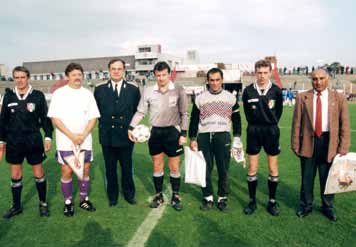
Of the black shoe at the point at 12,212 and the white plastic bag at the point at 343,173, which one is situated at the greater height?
the white plastic bag at the point at 343,173

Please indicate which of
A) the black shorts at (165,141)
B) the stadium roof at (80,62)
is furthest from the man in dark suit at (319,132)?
the stadium roof at (80,62)

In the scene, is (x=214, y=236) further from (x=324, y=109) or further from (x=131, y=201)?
(x=324, y=109)

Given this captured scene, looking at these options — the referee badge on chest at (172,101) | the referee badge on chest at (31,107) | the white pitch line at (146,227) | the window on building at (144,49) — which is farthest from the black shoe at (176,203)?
the window on building at (144,49)

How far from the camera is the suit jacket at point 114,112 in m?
4.74

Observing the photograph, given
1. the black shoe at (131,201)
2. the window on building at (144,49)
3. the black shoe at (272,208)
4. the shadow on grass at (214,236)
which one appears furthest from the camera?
the window on building at (144,49)

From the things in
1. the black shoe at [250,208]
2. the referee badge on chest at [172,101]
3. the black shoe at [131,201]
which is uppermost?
the referee badge on chest at [172,101]

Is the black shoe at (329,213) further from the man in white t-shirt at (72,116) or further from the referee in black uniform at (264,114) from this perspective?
the man in white t-shirt at (72,116)

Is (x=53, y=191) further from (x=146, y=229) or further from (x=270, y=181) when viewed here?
(x=270, y=181)

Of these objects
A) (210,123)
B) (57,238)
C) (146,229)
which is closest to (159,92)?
(210,123)

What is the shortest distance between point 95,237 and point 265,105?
2804 millimetres

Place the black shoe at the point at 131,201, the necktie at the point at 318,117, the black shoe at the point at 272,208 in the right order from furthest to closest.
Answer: the black shoe at the point at 131,201 < the black shoe at the point at 272,208 < the necktie at the point at 318,117

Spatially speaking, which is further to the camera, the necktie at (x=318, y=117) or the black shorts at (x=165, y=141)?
the black shorts at (x=165, y=141)

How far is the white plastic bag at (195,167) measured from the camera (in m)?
4.55

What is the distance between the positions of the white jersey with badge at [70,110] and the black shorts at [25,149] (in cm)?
34
